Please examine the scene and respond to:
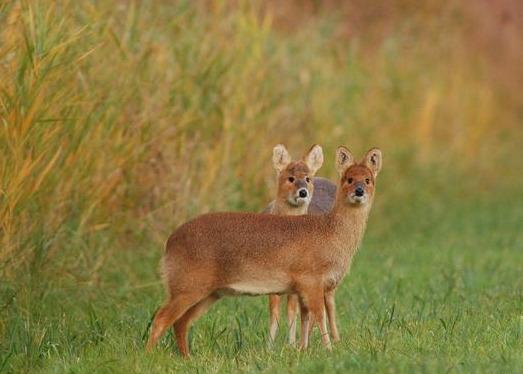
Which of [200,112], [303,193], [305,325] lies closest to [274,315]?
[305,325]

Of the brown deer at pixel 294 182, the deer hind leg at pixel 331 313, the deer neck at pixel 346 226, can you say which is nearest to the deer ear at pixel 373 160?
the deer neck at pixel 346 226

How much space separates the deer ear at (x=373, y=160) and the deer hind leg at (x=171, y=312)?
4.87 ft

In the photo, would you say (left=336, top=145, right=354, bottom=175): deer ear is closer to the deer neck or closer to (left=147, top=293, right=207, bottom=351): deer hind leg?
the deer neck

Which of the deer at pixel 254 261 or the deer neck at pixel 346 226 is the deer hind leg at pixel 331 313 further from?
the deer neck at pixel 346 226

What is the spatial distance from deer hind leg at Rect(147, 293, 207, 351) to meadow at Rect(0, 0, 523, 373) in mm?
179

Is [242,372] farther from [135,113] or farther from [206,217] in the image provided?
[135,113]

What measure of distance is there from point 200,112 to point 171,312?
512 centimetres

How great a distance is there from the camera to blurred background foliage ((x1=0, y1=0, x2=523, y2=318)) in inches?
374

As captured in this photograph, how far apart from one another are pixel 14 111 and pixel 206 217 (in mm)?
1691

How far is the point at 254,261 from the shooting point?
26.2 feet

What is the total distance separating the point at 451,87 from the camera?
861 inches

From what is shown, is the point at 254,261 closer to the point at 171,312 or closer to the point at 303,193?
the point at 171,312

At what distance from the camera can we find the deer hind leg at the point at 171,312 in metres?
7.91

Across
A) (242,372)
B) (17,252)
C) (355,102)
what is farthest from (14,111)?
(355,102)
